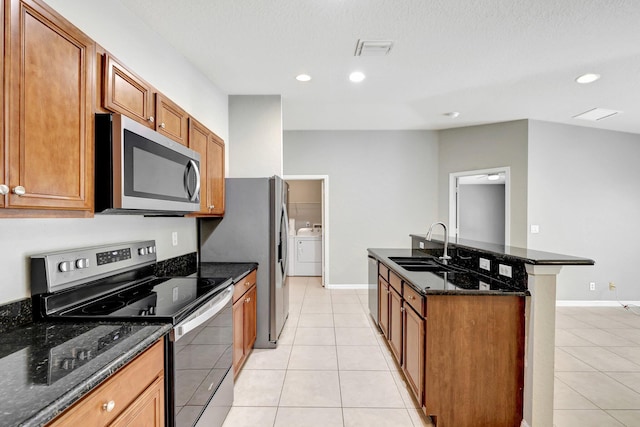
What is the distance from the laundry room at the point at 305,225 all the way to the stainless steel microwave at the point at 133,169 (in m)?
4.58

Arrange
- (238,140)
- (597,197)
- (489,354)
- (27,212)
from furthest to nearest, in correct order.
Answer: (597,197) → (238,140) → (489,354) → (27,212)

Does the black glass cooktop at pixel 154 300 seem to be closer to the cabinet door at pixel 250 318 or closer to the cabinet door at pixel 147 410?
the cabinet door at pixel 147 410

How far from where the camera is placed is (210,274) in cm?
243

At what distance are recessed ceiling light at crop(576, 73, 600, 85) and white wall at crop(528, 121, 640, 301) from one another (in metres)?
1.28

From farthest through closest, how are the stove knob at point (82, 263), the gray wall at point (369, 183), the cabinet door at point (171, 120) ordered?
the gray wall at point (369, 183), the cabinet door at point (171, 120), the stove knob at point (82, 263)

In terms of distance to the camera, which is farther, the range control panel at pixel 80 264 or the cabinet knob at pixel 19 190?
the range control panel at pixel 80 264

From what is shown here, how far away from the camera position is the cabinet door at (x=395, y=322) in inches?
99.6

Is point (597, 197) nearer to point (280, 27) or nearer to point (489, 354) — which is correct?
point (489, 354)

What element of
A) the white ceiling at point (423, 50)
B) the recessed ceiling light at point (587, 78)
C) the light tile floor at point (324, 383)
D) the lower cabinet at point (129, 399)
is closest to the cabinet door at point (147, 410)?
the lower cabinet at point (129, 399)

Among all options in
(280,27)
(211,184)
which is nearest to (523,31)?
(280,27)

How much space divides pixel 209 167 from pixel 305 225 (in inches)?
177

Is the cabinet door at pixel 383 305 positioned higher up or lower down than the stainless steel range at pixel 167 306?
lower down

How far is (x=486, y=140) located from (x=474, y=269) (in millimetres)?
3088

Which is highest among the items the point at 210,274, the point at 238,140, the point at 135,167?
the point at 238,140
